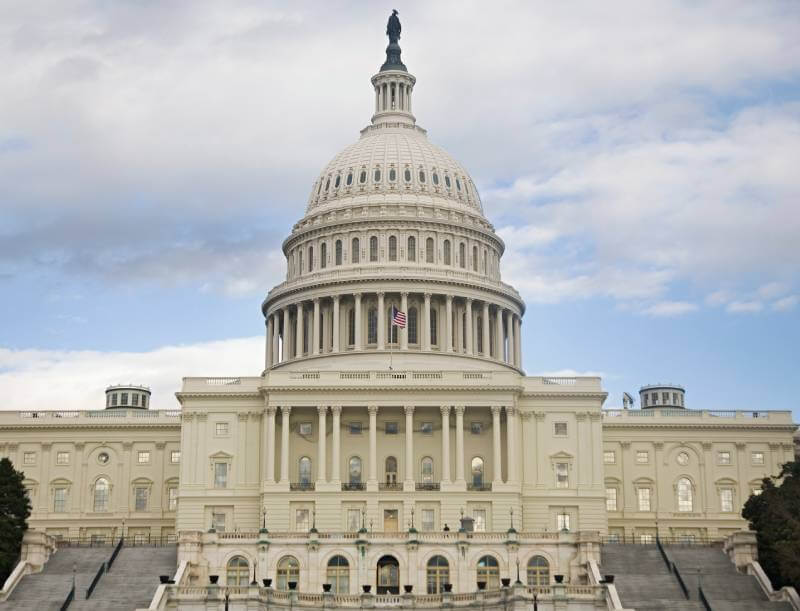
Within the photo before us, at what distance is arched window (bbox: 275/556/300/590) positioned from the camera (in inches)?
4254

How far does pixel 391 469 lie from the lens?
13162 cm

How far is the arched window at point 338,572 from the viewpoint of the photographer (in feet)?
355

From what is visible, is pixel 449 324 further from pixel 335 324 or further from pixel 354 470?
pixel 354 470

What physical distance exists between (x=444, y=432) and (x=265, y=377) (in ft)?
49.8

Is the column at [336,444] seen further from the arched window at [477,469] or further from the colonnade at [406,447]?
the arched window at [477,469]

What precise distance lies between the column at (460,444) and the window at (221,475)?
60.7 ft

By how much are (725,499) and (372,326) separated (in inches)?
1373

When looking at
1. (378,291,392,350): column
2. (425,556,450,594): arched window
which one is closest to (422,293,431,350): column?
(378,291,392,350): column

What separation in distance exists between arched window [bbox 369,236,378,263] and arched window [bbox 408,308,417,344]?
641cm

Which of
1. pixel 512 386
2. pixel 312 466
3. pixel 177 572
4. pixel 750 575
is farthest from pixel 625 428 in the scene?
pixel 177 572

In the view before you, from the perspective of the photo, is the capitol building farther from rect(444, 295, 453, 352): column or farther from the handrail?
the handrail

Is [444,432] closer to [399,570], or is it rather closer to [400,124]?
[399,570]

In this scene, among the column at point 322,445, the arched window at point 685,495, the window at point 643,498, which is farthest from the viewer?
the arched window at point 685,495

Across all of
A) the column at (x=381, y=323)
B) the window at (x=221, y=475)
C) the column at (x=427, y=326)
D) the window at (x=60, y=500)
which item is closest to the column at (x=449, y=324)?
the column at (x=427, y=326)
